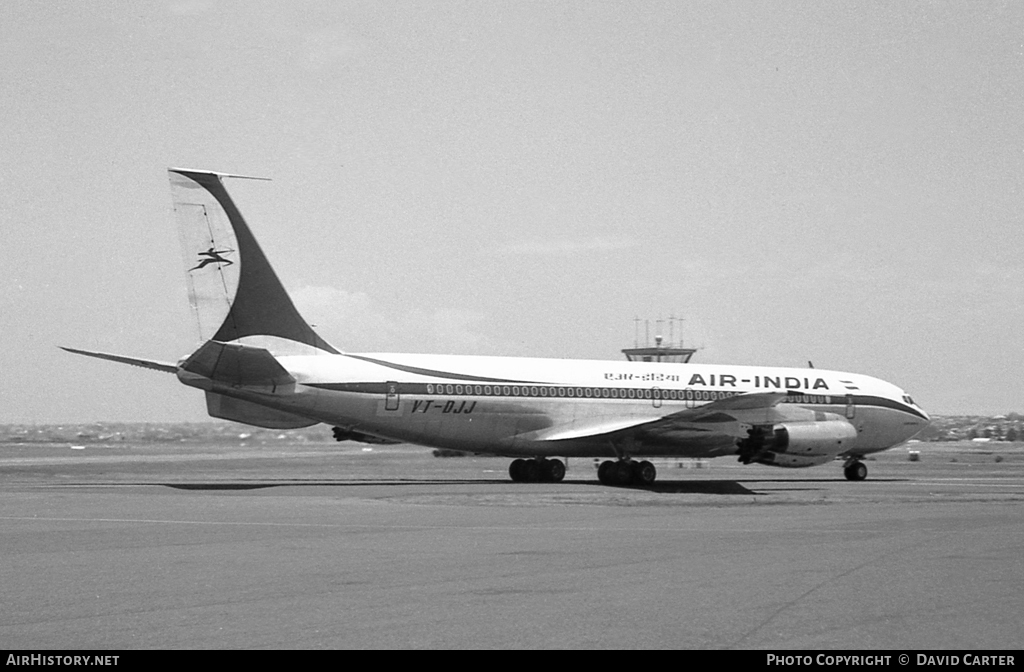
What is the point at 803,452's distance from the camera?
3478cm

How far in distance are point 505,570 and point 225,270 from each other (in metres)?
17.8

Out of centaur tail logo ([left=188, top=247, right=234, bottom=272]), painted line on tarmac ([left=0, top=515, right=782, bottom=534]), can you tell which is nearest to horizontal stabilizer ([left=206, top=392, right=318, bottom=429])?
centaur tail logo ([left=188, top=247, right=234, bottom=272])

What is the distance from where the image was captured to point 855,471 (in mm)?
41719

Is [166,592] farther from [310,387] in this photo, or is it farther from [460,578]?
[310,387]

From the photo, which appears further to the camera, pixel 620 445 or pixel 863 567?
pixel 620 445

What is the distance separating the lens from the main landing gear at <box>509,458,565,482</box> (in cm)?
3666


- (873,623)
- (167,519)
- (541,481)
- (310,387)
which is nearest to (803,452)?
(541,481)

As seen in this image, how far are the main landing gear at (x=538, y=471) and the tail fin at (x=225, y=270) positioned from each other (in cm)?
973

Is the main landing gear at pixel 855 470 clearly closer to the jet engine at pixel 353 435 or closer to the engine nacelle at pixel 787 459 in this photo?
the engine nacelle at pixel 787 459

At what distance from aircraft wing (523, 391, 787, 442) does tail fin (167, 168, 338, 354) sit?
9032 mm

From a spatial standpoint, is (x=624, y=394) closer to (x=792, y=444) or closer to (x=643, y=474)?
(x=643, y=474)

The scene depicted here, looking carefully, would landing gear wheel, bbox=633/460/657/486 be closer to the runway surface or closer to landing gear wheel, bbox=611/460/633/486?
landing gear wheel, bbox=611/460/633/486

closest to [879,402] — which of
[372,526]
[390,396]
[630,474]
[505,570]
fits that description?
[630,474]
